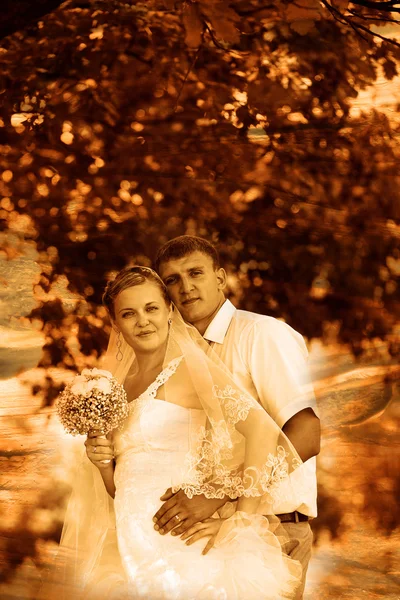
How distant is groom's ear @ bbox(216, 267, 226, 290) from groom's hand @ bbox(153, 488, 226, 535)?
898 mm

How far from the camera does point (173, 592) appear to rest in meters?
2.70

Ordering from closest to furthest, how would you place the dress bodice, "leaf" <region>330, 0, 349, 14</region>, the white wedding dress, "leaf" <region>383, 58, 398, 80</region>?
1. the white wedding dress
2. the dress bodice
3. "leaf" <region>330, 0, 349, 14</region>
4. "leaf" <region>383, 58, 398, 80</region>

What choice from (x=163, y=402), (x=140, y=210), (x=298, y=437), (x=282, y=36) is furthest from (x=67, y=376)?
(x=282, y=36)

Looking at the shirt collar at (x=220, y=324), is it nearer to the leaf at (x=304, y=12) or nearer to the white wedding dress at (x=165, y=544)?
the white wedding dress at (x=165, y=544)

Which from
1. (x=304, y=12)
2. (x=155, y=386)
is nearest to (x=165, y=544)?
(x=155, y=386)

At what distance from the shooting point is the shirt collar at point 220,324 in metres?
2.99

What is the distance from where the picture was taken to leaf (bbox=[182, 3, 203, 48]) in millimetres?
3275

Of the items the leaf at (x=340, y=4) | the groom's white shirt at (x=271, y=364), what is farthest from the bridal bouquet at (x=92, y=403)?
the leaf at (x=340, y=4)

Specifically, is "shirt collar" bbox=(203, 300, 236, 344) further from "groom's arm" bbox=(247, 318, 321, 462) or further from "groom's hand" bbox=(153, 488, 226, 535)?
"groom's hand" bbox=(153, 488, 226, 535)

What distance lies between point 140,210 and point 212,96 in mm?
640

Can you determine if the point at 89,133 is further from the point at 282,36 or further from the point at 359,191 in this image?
the point at 359,191

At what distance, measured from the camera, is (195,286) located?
3.03 m

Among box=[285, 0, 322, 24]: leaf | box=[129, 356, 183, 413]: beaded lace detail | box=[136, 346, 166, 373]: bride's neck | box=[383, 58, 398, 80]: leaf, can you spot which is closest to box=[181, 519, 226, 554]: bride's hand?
box=[129, 356, 183, 413]: beaded lace detail

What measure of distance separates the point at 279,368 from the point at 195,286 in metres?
0.51
